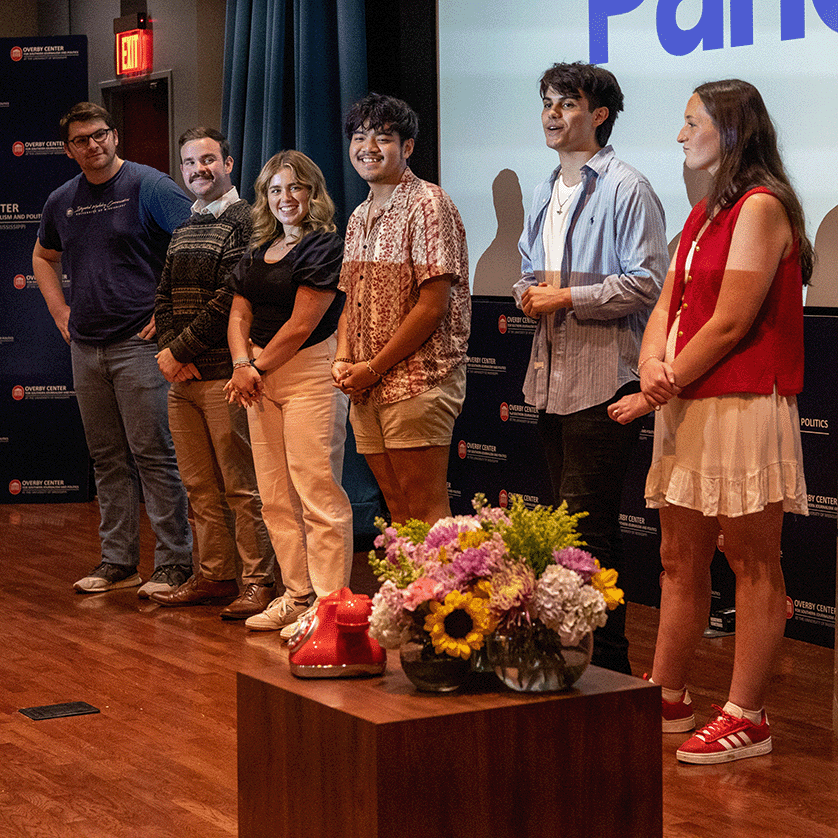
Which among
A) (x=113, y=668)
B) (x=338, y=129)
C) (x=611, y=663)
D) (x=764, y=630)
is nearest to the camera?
(x=764, y=630)

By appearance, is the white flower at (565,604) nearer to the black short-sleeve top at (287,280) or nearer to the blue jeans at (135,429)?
the black short-sleeve top at (287,280)

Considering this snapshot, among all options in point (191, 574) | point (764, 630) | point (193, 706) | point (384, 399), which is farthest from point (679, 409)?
point (191, 574)

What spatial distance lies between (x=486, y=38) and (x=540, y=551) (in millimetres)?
3731

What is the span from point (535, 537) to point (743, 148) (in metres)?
1.41

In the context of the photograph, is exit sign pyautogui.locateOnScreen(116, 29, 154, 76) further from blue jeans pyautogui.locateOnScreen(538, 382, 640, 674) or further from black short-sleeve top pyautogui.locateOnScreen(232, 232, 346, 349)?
blue jeans pyautogui.locateOnScreen(538, 382, 640, 674)

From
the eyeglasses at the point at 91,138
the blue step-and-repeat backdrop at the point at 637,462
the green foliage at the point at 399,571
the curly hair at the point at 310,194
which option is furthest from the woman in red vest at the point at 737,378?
the eyeglasses at the point at 91,138

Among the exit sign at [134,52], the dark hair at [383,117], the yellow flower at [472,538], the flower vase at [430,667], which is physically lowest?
the flower vase at [430,667]

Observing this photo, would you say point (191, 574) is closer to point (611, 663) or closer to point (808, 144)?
point (611, 663)

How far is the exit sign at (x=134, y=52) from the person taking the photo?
7.25 m

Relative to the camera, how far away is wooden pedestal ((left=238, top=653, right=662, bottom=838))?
1742 mm

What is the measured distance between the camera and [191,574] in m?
4.87

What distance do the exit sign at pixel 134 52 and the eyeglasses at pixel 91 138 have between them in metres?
2.61

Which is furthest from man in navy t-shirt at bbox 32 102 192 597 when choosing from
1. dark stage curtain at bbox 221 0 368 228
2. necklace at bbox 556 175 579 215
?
necklace at bbox 556 175 579 215

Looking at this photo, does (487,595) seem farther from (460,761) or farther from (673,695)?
(673,695)
